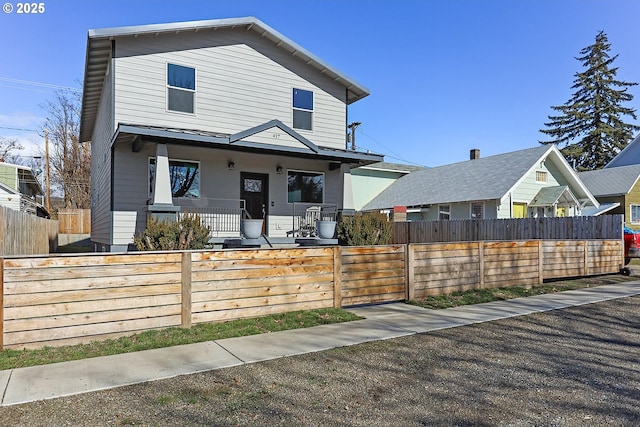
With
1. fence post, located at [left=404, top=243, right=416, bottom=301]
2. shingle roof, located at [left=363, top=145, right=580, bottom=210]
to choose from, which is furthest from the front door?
shingle roof, located at [left=363, top=145, right=580, bottom=210]

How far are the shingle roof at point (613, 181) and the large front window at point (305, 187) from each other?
2124 cm

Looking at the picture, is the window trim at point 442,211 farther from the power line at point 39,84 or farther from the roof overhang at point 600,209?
the power line at point 39,84

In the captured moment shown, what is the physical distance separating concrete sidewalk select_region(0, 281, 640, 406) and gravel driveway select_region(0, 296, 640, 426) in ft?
0.79

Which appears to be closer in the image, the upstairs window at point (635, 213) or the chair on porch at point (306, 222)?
the chair on porch at point (306, 222)

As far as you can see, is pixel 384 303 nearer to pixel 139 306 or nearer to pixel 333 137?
pixel 139 306

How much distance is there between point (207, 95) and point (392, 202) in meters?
15.3

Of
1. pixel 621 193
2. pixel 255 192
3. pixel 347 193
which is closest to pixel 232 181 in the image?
pixel 255 192

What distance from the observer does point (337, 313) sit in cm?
676

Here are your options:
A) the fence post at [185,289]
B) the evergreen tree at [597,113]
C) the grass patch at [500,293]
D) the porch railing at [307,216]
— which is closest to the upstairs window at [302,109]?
the porch railing at [307,216]

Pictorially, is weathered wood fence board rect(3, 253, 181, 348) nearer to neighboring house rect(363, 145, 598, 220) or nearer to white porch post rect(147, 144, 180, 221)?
white porch post rect(147, 144, 180, 221)

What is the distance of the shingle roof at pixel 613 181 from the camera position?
24656mm

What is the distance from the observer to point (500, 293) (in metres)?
8.80

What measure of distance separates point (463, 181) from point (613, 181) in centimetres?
1205

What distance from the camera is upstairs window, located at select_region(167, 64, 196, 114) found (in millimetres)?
11859
